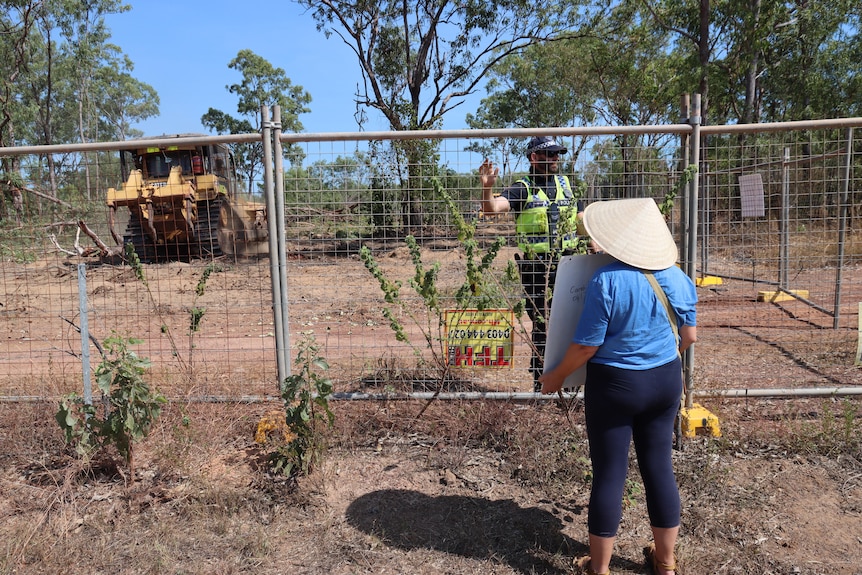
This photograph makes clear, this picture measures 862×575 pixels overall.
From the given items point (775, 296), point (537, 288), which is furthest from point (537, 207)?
point (775, 296)

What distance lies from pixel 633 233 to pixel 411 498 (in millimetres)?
2008

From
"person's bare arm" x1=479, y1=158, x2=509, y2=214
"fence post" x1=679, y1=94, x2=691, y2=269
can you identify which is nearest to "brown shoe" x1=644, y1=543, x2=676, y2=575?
"fence post" x1=679, y1=94, x2=691, y2=269

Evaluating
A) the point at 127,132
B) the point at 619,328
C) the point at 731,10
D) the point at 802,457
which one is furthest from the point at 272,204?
the point at 127,132

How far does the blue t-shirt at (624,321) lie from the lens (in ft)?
7.97

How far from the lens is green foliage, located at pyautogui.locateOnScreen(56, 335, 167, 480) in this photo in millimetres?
3318

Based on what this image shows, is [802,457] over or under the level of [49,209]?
under

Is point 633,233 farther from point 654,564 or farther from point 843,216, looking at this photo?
point 843,216

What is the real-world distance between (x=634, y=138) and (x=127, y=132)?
66.8 m

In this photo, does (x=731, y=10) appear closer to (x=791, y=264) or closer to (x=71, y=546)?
(x=791, y=264)

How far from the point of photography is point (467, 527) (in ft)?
10.5

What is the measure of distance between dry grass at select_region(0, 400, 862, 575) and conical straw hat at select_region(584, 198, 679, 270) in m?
1.50

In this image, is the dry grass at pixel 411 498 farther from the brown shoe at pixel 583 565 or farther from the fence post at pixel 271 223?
the fence post at pixel 271 223

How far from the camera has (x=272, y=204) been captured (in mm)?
4039

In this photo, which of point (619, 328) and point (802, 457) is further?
point (802, 457)
